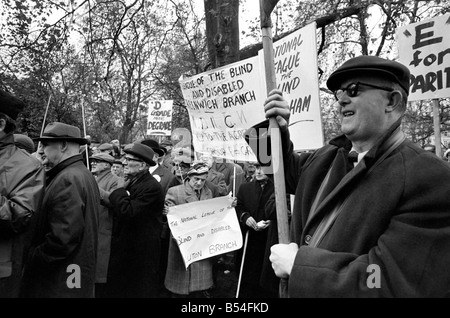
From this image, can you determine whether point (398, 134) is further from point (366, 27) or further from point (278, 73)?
point (366, 27)

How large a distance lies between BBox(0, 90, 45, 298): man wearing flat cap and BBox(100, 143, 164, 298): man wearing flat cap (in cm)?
118

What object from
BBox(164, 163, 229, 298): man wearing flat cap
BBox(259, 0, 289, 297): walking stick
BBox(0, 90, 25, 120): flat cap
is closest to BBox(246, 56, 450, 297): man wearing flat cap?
BBox(259, 0, 289, 297): walking stick

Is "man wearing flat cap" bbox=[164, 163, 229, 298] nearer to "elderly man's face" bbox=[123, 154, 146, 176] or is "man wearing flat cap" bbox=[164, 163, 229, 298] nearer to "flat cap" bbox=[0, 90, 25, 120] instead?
"elderly man's face" bbox=[123, 154, 146, 176]

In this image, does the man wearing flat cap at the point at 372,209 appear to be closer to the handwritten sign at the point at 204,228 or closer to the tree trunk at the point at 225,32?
the handwritten sign at the point at 204,228

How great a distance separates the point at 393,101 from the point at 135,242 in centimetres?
308

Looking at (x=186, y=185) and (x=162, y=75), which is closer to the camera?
(x=186, y=185)

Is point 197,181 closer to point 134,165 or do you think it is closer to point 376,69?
point 134,165

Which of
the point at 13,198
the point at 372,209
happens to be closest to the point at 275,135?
the point at 372,209

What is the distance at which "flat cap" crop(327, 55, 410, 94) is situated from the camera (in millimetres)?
1655

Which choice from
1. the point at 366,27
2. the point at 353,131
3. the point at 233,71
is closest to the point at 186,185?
the point at 233,71

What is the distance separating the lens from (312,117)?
3.28 metres

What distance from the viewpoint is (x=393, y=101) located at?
66.6 inches

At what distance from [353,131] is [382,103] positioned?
0.17 meters

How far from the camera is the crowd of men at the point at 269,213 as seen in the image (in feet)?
4.70
